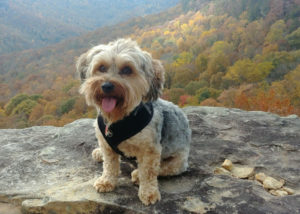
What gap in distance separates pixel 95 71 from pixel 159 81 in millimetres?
821

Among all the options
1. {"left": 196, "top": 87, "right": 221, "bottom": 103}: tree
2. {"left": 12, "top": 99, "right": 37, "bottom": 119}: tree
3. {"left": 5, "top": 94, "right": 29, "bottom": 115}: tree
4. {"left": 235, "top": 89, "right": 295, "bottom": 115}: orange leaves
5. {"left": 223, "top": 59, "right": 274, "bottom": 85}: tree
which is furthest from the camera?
{"left": 5, "top": 94, "right": 29, "bottom": 115}: tree

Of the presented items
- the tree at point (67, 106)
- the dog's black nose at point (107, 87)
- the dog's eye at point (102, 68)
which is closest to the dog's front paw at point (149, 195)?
the dog's black nose at point (107, 87)

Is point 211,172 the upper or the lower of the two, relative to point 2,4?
lower

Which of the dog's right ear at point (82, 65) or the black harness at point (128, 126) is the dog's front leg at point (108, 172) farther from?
the dog's right ear at point (82, 65)

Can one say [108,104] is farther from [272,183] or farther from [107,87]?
[272,183]

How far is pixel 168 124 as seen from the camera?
156 inches

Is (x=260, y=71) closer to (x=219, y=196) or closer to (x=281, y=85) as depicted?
(x=281, y=85)

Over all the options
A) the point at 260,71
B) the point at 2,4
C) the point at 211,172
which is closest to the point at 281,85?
the point at 260,71

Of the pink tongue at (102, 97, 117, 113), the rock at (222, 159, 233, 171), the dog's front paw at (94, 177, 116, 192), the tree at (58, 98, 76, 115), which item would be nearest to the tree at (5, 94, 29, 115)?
the tree at (58, 98, 76, 115)

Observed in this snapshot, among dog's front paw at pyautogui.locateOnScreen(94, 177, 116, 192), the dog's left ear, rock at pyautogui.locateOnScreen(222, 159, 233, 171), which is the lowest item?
rock at pyautogui.locateOnScreen(222, 159, 233, 171)

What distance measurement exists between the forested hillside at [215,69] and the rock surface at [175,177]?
14.6m

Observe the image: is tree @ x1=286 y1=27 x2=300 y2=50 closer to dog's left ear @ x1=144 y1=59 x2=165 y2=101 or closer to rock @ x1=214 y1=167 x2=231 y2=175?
rock @ x1=214 y1=167 x2=231 y2=175

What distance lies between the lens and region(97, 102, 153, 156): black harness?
11.3 feet

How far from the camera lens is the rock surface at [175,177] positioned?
354cm
